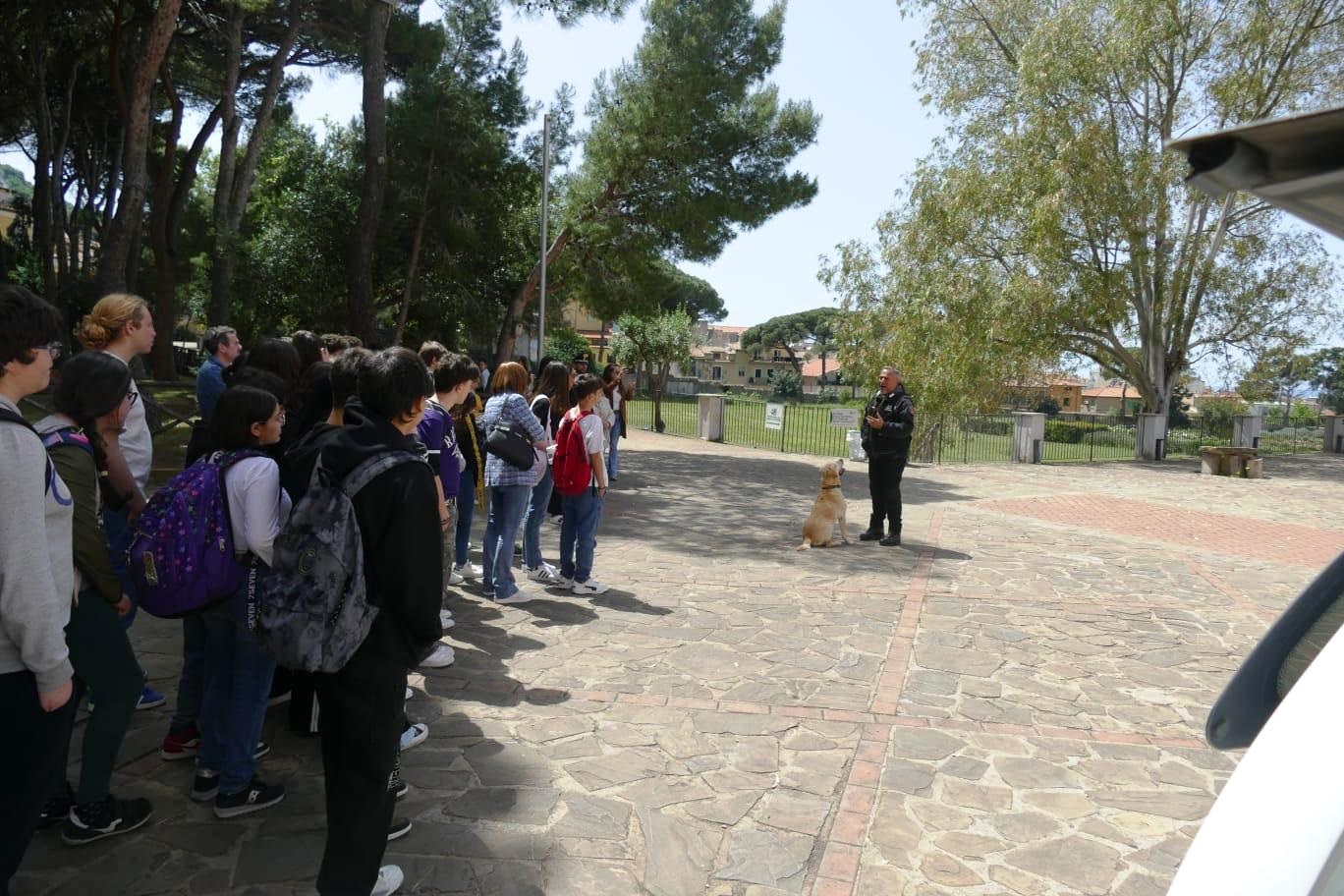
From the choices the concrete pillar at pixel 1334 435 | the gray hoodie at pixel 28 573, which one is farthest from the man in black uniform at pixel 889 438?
the concrete pillar at pixel 1334 435

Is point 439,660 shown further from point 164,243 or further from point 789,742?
point 164,243

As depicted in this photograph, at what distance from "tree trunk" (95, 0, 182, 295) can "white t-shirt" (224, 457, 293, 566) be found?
1160cm

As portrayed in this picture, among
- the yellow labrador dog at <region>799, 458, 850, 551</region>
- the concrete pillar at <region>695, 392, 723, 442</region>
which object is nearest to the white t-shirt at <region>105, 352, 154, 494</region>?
the yellow labrador dog at <region>799, 458, 850, 551</region>

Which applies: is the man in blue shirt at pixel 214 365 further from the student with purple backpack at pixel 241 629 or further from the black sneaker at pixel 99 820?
the black sneaker at pixel 99 820

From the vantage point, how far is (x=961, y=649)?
6113 millimetres

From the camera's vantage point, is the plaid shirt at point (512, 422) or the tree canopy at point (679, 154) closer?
the plaid shirt at point (512, 422)

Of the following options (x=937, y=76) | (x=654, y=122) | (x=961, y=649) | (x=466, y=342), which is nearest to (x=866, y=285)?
(x=937, y=76)

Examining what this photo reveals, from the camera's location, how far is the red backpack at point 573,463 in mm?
6746

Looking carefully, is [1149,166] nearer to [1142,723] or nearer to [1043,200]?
[1043,200]

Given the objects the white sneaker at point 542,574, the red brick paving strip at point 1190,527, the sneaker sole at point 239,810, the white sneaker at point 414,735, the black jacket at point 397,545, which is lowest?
the sneaker sole at point 239,810

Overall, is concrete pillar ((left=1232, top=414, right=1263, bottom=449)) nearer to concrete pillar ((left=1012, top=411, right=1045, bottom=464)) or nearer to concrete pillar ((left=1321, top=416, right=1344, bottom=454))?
concrete pillar ((left=1321, top=416, right=1344, bottom=454))

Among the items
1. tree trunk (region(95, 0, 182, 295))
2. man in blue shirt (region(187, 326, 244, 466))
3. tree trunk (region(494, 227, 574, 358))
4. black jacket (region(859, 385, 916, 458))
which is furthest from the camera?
tree trunk (region(494, 227, 574, 358))

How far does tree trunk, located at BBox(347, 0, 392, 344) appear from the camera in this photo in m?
14.9

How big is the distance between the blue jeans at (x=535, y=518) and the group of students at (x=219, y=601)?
9.43ft
